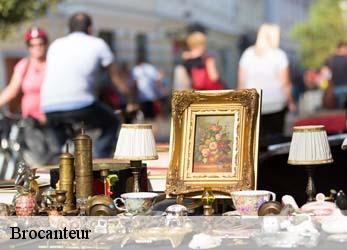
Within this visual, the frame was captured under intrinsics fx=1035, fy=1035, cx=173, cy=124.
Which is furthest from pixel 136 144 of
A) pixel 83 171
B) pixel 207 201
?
Answer: pixel 207 201

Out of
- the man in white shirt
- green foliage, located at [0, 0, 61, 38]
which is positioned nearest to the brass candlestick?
the man in white shirt

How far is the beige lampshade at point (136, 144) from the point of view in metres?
3.80

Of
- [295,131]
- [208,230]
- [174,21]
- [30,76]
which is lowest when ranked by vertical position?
[208,230]

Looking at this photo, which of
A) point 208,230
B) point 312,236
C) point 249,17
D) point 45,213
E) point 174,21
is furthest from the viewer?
point 249,17

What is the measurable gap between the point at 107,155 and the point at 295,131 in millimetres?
4963

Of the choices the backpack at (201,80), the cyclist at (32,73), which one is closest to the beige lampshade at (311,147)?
the cyclist at (32,73)

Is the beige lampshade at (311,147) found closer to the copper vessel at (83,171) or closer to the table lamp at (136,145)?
the table lamp at (136,145)

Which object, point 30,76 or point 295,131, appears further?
point 30,76

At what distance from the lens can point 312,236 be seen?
3.13m

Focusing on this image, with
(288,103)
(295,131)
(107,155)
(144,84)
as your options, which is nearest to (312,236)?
(295,131)

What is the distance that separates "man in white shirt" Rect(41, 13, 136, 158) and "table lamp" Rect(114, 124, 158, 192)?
4.66m

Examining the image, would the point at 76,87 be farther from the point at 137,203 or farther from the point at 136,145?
the point at 137,203

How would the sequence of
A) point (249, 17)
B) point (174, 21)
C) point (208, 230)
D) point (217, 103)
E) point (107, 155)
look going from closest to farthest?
point (208, 230), point (217, 103), point (107, 155), point (174, 21), point (249, 17)

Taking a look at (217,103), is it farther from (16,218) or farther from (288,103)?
(288,103)
